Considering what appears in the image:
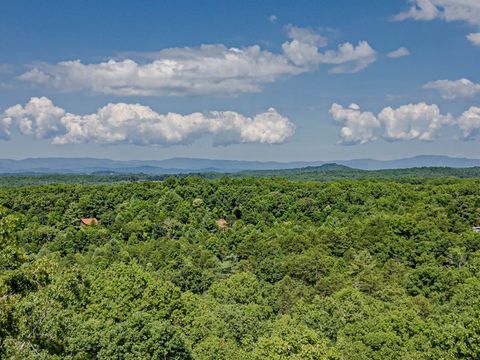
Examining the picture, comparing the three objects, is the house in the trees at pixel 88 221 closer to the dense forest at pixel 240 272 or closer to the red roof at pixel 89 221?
the red roof at pixel 89 221

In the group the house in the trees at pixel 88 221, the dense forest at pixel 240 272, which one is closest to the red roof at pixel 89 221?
the house in the trees at pixel 88 221

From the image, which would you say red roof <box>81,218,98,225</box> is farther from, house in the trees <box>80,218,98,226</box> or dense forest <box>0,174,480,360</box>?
dense forest <box>0,174,480,360</box>

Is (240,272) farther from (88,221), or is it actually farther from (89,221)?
(88,221)

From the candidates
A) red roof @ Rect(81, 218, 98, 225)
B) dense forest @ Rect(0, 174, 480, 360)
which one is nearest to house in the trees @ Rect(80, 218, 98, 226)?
red roof @ Rect(81, 218, 98, 225)

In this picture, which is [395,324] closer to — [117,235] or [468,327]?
[468,327]

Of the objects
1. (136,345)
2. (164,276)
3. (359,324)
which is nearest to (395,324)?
(359,324)

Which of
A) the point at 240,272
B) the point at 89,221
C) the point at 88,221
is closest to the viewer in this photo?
the point at 240,272

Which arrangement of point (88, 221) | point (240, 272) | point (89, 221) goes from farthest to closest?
point (88, 221) < point (89, 221) < point (240, 272)

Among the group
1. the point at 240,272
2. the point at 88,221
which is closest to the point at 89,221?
the point at 88,221
